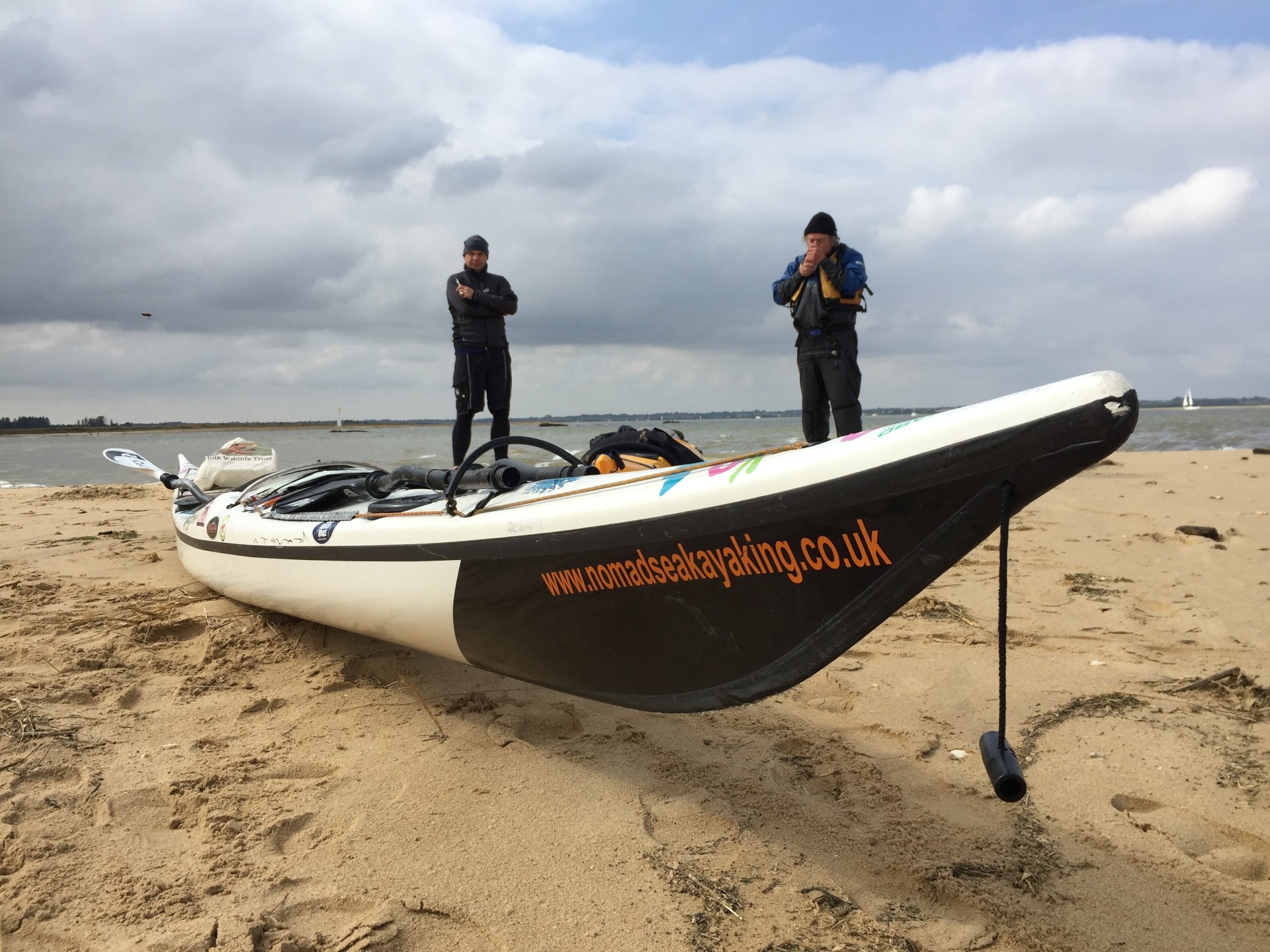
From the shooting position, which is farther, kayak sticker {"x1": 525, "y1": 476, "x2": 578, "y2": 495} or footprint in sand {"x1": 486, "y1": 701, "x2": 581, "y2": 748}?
footprint in sand {"x1": 486, "y1": 701, "x2": 581, "y2": 748}

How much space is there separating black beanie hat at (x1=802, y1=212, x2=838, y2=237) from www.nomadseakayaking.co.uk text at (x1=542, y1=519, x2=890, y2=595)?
2821 mm

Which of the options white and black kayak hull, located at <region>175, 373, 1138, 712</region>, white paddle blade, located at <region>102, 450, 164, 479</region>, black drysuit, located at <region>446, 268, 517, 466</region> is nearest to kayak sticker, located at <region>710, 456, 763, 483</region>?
white and black kayak hull, located at <region>175, 373, 1138, 712</region>

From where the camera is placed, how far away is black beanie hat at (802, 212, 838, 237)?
396cm

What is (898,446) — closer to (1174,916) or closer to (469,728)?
(1174,916)

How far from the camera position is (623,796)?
2.00 metres

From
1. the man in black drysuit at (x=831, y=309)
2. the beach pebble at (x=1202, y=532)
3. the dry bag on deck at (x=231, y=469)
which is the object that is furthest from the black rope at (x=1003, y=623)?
the dry bag on deck at (x=231, y=469)

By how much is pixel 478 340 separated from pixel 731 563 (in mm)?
3538

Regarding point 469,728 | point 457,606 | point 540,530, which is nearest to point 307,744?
point 469,728

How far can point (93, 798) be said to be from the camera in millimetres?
1871

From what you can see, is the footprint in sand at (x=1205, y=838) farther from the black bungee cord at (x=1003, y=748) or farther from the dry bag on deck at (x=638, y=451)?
the dry bag on deck at (x=638, y=451)

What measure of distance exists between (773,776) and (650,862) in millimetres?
525

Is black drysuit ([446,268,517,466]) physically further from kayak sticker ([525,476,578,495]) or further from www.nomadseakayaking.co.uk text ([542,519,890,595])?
www.nomadseakayaking.co.uk text ([542,519,890,595])

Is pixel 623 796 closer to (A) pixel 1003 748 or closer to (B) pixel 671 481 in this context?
(B) pixel 671 481

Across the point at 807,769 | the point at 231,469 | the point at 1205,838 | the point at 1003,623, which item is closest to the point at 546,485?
the point at 807,769
